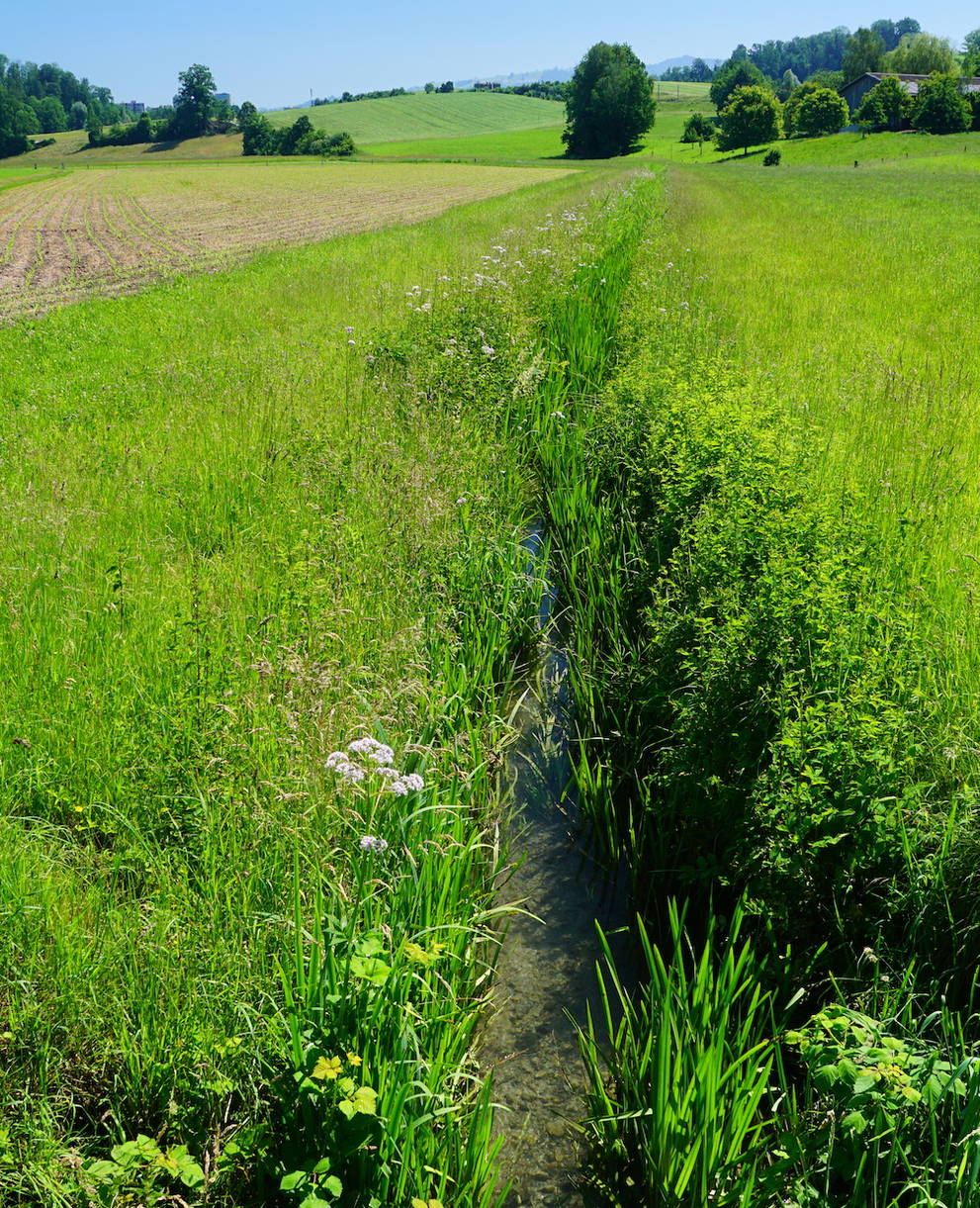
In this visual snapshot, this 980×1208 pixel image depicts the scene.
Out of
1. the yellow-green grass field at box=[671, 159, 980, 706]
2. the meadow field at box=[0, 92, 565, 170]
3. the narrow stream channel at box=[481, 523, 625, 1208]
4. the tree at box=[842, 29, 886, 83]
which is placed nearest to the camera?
the narrow stream channel at box=[481, 523, 625, 1208]

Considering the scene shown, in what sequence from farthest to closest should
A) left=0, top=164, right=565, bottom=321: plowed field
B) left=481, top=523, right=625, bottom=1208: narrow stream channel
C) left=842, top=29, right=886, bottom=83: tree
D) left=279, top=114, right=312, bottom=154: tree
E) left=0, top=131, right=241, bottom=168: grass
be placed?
left=842, top=29, right=886, bottom=83: tree → left=279, top=114, right=312, bottom=154: tree → left=0, top=131, right=241, bottom=168: grass → left=0, top=164, right=565, bottom=321: plowed field → left=481, top=523, right=625, bottom=1208: narrow stream channel

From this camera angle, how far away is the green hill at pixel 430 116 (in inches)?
4498

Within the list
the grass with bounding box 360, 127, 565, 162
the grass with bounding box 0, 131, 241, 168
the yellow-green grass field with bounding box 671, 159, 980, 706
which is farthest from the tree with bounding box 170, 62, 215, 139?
the yellow-green grass field with bounding box 671, 159, 980, 706

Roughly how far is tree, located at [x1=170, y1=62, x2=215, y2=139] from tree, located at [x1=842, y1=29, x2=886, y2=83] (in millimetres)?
81197

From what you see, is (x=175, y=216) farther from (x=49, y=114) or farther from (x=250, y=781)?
(x=49, y=114)

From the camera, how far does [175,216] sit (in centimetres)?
3344

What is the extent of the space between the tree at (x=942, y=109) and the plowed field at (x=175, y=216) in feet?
113

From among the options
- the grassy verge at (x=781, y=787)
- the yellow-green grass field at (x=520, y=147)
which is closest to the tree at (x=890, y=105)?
the yellow-green grass field at (x=520, y=147)

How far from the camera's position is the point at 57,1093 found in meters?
2.47

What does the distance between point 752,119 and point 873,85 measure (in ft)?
46.8

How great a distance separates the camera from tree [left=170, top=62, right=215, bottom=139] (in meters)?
118

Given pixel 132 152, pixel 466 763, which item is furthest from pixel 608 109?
pixel 466 763

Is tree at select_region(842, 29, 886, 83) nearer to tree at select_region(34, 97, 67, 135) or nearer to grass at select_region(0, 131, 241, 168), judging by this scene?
grass at select_region(0, 131, 241, 168)

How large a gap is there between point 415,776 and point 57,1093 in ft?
4.18
